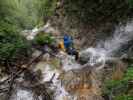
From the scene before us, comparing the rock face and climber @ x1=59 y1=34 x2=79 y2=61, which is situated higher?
climber @ x1=59 y1=34 x2=79 y2=61

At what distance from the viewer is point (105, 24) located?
8336mm

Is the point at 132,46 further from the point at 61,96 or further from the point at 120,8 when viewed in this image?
the point at 61,96

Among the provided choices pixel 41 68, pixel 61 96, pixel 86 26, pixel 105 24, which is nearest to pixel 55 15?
pixel 86 26

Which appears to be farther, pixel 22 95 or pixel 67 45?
pixel 67 45

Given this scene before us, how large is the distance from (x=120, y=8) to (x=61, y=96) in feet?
11.9

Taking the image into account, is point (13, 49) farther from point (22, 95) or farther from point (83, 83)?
point (83, 83)

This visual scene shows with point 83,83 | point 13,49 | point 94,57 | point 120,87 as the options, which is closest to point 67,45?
point 94,57

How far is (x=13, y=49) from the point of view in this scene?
7312mm

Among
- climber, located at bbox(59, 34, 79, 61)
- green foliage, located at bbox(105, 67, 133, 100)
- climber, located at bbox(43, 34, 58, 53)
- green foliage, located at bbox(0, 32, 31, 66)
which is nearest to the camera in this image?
green foliage, located at bbox(105, 67, 133, 100)

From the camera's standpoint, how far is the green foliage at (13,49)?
709 centimetres

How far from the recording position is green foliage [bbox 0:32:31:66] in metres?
7.09

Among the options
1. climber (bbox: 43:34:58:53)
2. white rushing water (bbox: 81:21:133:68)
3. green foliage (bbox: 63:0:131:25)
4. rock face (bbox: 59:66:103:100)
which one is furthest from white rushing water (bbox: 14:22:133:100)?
climber (bbox: 43:34:58:53)

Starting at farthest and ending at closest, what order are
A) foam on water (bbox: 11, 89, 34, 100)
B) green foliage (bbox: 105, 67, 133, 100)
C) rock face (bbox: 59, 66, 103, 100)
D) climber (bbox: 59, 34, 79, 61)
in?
climber (bbox: 59, 34, 79, 61) → foam on water (bbox: 11, 89, 34, 100) → rock face (bbox: 59, 66, 103, 100) → green foliage (bbox: 105, 67, 133, 100)

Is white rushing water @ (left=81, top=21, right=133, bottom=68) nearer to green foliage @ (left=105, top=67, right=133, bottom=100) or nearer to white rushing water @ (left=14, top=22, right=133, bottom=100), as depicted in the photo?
white rushing water @ (left=14, top=22, right=133, bottom=100)
